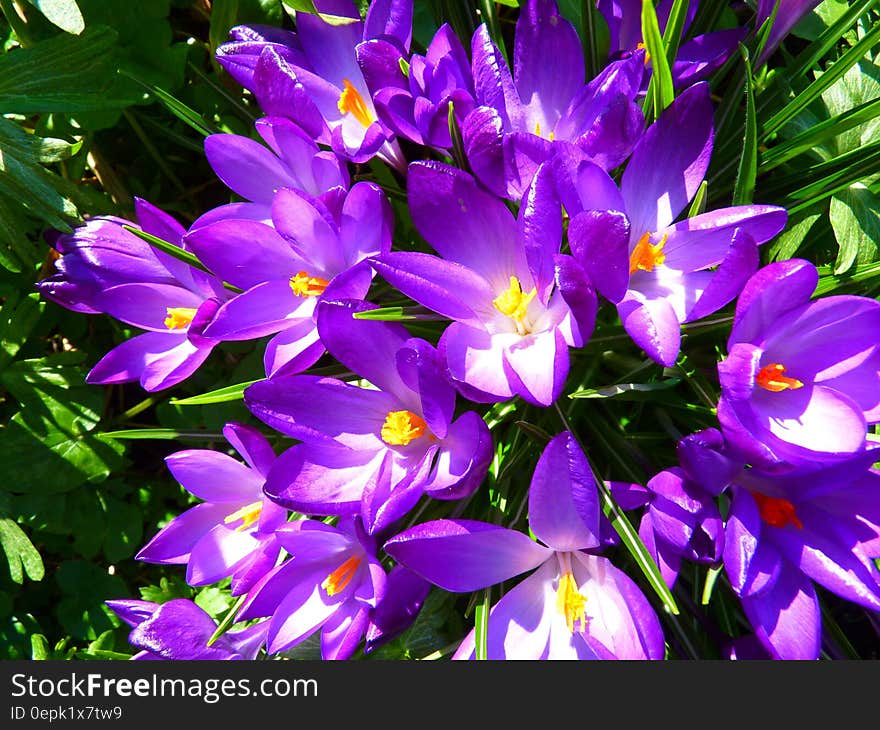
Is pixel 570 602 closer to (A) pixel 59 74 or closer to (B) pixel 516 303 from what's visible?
(B) pixel 516 303

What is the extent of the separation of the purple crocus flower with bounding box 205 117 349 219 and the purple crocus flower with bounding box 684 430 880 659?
0.60 m

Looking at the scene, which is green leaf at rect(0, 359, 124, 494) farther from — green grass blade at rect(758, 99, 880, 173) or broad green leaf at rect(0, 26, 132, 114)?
green grass blade at rect(758, 99, 880, 173)

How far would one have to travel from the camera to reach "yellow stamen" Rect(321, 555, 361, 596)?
3.20ft

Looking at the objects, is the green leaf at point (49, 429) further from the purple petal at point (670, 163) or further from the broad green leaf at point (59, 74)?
the purple petal at point (670, 163)

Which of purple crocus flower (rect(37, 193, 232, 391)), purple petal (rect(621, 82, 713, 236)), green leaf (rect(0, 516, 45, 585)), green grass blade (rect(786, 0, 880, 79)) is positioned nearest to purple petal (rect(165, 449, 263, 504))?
purple crocus flower (rect(37, 193, 232, 391))

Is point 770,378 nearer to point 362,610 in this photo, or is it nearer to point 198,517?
point 362,610

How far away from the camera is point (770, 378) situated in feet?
2.91

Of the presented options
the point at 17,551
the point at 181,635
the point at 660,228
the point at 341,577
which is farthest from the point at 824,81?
the point at 17,551

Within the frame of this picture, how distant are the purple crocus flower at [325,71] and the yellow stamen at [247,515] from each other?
0.48 m

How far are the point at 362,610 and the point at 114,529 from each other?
2.05 feet

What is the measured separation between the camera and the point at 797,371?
91 centimetres

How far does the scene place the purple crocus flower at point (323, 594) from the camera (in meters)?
0.96

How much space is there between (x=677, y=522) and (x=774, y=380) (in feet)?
0.63

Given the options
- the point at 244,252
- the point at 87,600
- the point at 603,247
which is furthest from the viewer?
the point at 87,600
